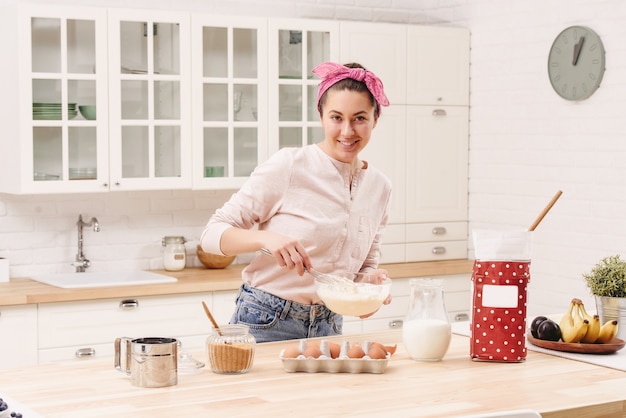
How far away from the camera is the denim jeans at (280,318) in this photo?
3.14 meters

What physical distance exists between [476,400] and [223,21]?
3.24m

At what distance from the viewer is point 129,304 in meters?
4.67

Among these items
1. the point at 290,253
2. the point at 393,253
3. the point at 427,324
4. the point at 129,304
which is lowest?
the point at 129,304

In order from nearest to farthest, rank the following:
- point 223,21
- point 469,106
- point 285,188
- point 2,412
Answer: point 2,412, point 285,188, point 223,21, point 469,106

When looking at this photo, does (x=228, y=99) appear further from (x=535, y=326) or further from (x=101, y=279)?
(x=535, y=326)

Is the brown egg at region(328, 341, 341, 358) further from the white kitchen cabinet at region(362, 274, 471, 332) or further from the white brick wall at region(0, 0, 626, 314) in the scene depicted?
the white brick wall at region(0, 0, 626, 314)

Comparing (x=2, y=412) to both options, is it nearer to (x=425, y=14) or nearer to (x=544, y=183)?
(x=544, y=183)

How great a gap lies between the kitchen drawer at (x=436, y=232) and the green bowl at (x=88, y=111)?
195 cm

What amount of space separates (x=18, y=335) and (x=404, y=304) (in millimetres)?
2053

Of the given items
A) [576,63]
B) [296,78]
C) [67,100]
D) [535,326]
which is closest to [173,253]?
[67,100]

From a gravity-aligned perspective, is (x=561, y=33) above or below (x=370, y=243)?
above

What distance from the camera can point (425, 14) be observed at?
6.21m

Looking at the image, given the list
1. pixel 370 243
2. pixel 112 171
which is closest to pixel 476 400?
pixel 370 243

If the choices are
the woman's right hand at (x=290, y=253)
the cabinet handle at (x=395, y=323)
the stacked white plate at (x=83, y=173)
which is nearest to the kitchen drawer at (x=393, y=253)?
the cabinet handle at (x=395, y=323)
